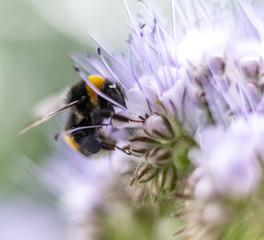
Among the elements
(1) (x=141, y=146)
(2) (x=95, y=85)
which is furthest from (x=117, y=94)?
(1) (x=141, y=146)

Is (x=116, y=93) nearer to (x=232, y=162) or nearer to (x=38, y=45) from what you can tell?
(x=232, y=162)

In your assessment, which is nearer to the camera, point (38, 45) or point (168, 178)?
point (168, 178)

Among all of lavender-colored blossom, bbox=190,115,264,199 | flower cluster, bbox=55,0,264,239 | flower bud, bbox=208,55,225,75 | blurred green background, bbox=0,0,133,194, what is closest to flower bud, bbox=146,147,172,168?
flower cluster, bbox=55,0,264,239

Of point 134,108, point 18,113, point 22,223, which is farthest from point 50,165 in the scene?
point 18,113

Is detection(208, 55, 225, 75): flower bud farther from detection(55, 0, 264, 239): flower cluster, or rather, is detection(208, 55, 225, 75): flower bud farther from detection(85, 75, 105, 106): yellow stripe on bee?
detection(85, 75, 105, 106): yellow stripe on bee

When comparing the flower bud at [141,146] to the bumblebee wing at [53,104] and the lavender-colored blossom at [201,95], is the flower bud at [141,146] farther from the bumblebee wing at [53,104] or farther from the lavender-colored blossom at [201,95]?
the bumblebee wing at [53,104]

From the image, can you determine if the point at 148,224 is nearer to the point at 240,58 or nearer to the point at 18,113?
the point at 240,58

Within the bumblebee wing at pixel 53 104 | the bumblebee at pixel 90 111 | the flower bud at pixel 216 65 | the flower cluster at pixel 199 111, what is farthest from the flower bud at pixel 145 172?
the bumblebee wing at pixel 53 104
